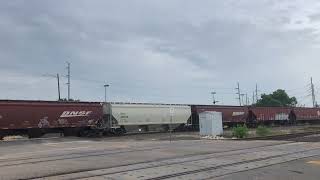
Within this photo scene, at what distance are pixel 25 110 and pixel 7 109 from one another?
5.67 feet

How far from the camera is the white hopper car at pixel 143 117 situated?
159ft

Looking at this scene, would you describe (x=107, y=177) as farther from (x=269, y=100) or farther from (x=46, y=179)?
(x=269, y=100)

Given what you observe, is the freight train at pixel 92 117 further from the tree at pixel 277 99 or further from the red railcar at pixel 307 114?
the tree at pixel 277 99

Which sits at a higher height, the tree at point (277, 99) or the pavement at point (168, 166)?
the tree at point (277, 99)

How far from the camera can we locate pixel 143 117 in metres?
51.6

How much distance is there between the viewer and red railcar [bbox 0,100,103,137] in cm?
3944

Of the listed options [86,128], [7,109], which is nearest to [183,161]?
[7,109]

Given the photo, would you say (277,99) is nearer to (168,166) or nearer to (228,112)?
(228,112)

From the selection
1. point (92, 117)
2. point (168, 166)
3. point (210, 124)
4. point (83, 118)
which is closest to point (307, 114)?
point (210, 124)

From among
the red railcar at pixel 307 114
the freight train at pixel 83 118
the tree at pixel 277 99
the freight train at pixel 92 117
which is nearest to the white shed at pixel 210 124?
the freight train at pixel 92 117

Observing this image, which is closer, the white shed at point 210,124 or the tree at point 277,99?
the white shed at point 210,124

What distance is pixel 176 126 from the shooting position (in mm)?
57219

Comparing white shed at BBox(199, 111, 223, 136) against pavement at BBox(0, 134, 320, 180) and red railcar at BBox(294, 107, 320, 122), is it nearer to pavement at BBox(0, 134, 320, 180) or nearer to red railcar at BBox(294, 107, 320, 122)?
pavement at BBox(0, 134, 320, 180)

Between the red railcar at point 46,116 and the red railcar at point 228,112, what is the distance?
1559cm
